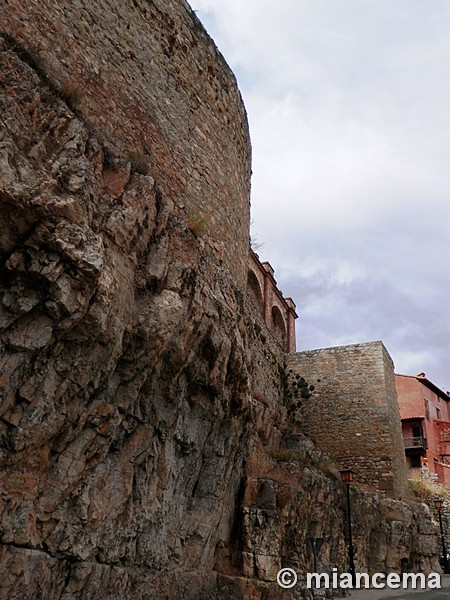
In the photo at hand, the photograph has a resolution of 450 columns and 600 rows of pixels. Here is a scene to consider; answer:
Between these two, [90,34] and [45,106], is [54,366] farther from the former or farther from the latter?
[90,34]

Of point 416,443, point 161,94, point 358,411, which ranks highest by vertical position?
point 416,443

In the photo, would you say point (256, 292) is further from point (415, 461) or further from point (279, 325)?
point (415, 461)

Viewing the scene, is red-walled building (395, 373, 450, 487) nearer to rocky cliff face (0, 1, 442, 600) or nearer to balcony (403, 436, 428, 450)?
balcony (403, 436, 428, 450)

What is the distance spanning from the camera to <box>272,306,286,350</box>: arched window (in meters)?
26.1

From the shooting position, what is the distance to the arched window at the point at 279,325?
1029 inches

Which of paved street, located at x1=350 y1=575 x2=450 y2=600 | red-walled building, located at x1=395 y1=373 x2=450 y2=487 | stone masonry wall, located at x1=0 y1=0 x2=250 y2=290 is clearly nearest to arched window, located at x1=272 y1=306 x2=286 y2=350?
red-walled building, located at x1=395 y1=373 x2=450 y2=487

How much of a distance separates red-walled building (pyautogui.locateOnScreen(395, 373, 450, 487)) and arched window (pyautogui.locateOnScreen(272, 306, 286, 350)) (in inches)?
447

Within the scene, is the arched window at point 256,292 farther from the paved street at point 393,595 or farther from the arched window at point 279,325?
the paved street at point 393,595

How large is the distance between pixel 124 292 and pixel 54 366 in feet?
3.83

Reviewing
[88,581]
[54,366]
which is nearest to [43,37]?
[54,366]

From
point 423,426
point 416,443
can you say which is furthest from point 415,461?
point 423,426

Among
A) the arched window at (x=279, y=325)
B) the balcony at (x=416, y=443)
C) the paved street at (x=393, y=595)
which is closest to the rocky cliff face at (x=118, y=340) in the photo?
the paved street at (x=393, y=595)

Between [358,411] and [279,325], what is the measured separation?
6.95 metres

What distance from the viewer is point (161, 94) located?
9062 millimetres
